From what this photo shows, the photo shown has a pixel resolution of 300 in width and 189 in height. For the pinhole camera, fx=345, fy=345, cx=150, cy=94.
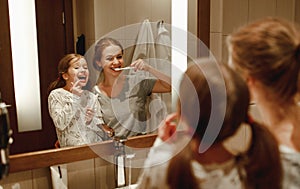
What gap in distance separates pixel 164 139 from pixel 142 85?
0.35 m

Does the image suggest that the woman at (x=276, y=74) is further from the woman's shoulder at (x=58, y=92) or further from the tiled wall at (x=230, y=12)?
the woman's shoulder at (x=58, y=92)

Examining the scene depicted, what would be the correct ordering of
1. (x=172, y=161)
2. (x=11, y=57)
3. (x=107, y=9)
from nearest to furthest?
(x=172, y=161)
(x=11, y=57)
(x=107, y=9)

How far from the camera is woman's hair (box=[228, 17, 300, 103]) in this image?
59 centimetres

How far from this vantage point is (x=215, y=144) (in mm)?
604

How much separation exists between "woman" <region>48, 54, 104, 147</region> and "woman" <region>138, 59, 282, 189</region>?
1.21 ft

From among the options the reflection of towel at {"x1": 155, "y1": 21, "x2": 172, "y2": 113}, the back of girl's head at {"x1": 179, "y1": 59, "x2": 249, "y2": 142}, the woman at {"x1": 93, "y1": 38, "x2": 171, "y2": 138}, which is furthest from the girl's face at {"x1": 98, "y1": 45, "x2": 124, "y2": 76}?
the back of girl's head at {"x1": 179, "y1": 59, "x2": 249, "y2": 142}

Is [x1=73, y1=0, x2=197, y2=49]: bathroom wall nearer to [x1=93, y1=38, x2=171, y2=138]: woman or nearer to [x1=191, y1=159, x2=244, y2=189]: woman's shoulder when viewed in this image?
[x1=93, y1=38, x2=171, y2=138]: woman

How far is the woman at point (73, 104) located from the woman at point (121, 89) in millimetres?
36

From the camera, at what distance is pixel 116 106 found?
3.20 ft

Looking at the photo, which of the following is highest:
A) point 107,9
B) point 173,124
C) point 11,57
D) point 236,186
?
point 107,9

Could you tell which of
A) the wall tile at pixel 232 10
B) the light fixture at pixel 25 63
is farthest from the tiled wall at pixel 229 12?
the light fixture at pixel 25 63

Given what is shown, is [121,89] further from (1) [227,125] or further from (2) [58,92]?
(1) [227,125]

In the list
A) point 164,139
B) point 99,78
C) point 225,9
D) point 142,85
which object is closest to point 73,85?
point 99,78

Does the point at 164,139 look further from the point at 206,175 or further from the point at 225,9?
the point at 225,9
